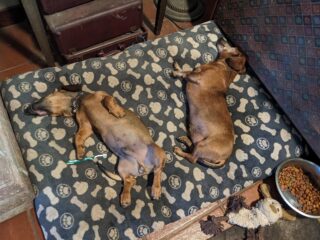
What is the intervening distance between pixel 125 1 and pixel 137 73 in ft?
Result: 1.57

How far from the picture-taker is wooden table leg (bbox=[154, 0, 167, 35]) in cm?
238

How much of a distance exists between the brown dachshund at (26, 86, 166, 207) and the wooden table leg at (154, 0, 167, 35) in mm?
901

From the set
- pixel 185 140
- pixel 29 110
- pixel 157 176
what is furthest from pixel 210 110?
pixel 29 110

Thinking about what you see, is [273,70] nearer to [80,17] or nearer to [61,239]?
[80,17]

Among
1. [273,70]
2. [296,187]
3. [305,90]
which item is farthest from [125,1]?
[296,187]

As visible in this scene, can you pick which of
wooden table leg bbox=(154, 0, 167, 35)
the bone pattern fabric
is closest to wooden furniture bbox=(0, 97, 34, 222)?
the bone pattern fabric

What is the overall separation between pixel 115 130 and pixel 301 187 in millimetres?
1255

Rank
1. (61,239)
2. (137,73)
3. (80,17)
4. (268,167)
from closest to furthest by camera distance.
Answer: (61,239) → (80,17) → (268,167) → (137,73)

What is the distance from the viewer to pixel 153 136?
6.86 feet

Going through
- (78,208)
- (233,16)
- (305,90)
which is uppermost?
(233,16)

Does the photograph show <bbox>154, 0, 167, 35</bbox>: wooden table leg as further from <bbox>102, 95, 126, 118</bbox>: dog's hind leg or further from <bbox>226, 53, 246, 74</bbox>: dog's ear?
<bbox>102, 95, 126, 118</bbox>: dog's hind leg

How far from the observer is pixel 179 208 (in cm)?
192

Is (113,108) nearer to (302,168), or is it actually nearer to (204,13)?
(302,168)

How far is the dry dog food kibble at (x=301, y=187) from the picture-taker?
203 cm
